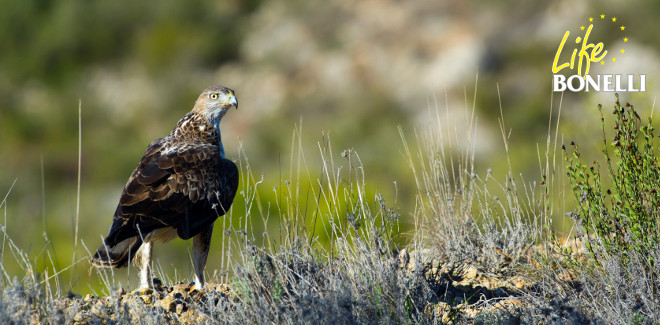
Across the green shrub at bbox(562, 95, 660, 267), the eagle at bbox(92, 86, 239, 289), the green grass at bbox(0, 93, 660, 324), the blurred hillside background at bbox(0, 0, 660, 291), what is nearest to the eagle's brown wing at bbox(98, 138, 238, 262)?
the eagle at bbox(92, 86, 239, 289)

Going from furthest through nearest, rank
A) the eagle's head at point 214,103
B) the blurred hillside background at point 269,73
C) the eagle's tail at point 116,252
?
the blurred hillside background at point 269,73 < the eagle's head at point 214,103 < the eagle's tail at point 116,252

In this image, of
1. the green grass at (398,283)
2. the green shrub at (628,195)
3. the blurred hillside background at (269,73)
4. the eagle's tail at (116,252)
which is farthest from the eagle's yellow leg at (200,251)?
the blurred hillside background at (269,73)

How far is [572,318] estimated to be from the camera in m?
4.15

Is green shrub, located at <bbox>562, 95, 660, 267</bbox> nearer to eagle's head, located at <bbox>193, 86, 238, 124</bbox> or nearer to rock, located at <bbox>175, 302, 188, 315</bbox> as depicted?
rock, located at <bbox>175, 302, 188, 315</bbox>

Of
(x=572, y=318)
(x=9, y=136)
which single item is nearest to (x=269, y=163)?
(x=9, y=136)

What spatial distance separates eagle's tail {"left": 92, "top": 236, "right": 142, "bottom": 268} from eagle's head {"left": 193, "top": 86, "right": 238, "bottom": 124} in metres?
1.38

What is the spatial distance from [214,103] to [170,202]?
4.00 ft

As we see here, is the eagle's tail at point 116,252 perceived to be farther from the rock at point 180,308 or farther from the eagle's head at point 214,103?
the eagle's head at point 214,103

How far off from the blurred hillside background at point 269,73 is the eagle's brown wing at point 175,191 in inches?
548

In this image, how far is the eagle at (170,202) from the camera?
548cm

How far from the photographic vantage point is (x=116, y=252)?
551 centimetres

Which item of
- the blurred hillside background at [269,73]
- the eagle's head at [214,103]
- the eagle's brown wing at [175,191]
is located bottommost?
the blurred hillside background at [269,73]

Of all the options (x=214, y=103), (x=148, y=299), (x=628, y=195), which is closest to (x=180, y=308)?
(x=148, y=299)

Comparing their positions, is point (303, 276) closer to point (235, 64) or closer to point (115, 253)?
point (115, 253)
